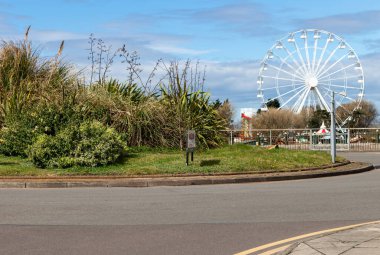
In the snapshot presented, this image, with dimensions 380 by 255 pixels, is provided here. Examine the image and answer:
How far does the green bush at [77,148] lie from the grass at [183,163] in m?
0.35

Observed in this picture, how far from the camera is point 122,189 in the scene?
47.6 ft

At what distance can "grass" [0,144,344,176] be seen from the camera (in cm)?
1673

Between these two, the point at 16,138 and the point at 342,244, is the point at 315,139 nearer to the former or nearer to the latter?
the point at 16,138

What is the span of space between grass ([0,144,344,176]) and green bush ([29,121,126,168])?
35cm

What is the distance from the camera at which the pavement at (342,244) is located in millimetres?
6527

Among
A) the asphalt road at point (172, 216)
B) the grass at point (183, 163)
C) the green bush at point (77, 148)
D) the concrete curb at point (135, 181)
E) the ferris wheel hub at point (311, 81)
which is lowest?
the asphalt road at point (172, 216)

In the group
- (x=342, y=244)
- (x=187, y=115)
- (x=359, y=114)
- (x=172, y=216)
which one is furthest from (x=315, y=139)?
(x=359, y=114)

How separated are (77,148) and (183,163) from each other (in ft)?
10.3

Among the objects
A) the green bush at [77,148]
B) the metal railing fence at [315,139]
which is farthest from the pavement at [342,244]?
the metal railing fence at [315,139]

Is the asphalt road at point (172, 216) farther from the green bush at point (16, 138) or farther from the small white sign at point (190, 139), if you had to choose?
the green bush at point (16, 138)

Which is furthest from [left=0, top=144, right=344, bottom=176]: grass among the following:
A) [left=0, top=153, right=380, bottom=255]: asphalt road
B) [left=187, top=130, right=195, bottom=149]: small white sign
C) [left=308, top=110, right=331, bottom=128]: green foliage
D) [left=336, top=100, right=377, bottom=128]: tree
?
[left=336, top=100, right=377, bottom=128]: tree

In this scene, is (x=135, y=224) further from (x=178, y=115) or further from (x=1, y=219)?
(x=178, y=115)

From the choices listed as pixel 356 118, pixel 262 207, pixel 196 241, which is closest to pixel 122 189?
pixel 262 207

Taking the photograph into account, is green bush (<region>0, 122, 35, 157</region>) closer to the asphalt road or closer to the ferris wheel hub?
the asphalt road
